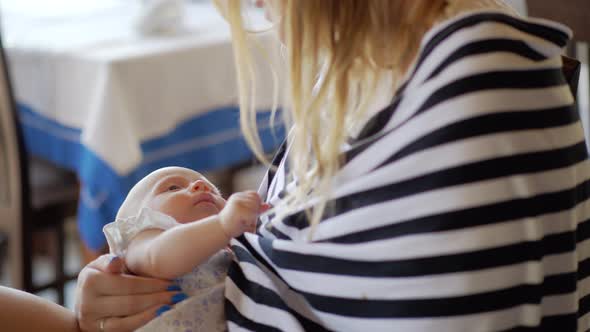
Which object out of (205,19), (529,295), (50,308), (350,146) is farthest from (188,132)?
(529,295)

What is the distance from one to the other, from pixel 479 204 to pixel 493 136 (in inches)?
2.2

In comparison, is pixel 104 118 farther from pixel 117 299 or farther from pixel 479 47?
pixel 479 47

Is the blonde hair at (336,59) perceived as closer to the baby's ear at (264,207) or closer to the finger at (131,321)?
the baby's ear at (264,207)

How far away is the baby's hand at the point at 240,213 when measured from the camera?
2.16 ft

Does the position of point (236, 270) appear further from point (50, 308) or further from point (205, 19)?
point (205, 19)

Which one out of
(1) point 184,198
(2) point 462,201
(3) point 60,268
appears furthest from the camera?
(3) point 60,268

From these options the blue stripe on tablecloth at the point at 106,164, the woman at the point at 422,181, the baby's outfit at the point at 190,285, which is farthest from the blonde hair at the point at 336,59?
the blue stripe on tablecloth at the point at 106,164

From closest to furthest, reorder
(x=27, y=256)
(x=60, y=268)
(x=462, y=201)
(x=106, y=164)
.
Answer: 1. (x=462, y=201)
2. (x=106, y=164)
3. (x=27, y=256)
4. (x=60, y=268)

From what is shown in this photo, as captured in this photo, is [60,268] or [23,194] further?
[60,268]

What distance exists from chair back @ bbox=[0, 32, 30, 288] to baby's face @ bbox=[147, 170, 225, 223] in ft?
3.41

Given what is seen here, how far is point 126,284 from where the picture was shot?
0.73m

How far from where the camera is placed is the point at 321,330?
0.66m

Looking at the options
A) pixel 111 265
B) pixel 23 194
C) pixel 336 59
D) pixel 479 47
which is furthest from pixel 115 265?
pixel 23 194

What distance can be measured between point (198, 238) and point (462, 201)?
254 mm
